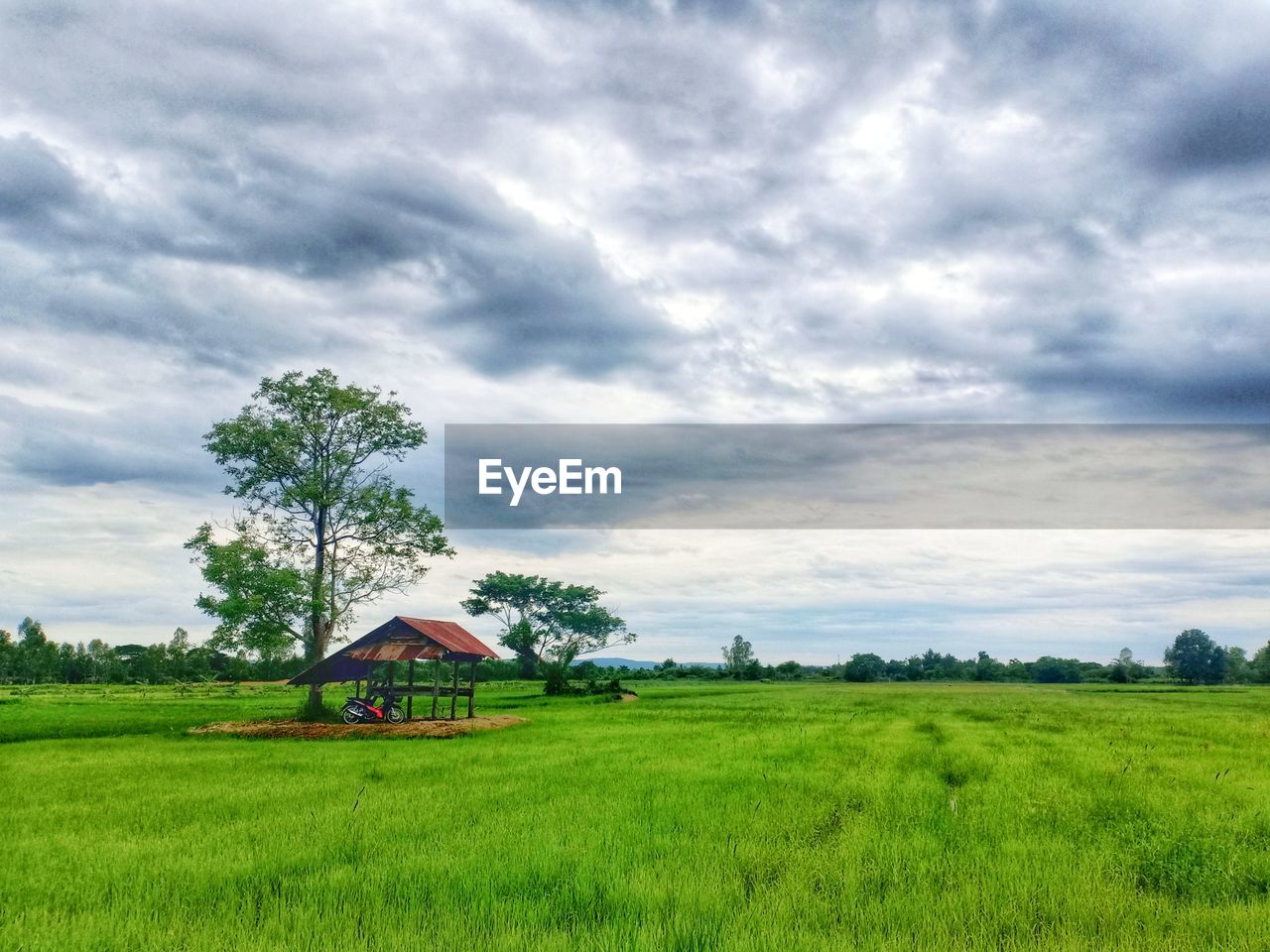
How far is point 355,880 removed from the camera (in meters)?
7.27

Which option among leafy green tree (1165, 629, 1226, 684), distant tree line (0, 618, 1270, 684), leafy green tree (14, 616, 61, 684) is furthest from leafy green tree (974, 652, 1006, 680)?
leafy green tree (14, 616, 61, 684)

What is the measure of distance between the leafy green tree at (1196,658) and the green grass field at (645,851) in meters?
121

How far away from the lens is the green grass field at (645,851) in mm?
6168

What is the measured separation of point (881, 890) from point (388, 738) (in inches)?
742

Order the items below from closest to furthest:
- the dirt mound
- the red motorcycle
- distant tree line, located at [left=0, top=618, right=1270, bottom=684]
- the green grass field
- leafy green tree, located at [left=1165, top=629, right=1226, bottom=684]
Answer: the green grass field < the dirt mound < the red motorcycle < distant tree line, located at [left=0, top=618, right=1270, bottom=684] < leafy green tree, located at [left=1165, top=629, right=1226, bottom=684]

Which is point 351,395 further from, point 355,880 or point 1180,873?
point 1180,873

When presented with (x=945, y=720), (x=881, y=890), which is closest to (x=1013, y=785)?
(x=881, y=890)

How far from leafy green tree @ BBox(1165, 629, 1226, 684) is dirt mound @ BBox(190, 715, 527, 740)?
387ft

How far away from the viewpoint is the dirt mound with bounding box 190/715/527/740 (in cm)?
2381

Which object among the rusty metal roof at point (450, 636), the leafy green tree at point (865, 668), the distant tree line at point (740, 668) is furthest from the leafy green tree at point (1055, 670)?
the rusty metal roof at point (450, 636)

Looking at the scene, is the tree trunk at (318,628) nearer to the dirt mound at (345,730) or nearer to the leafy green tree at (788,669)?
the dirt mound at (345,730)

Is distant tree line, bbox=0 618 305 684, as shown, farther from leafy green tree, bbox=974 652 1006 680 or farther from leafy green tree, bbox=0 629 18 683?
leafy green tree, bbox=974 652 1006 680

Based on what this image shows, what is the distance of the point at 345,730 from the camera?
24.6 metres

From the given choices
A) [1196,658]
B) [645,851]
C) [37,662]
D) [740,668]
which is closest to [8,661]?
[37,662]
